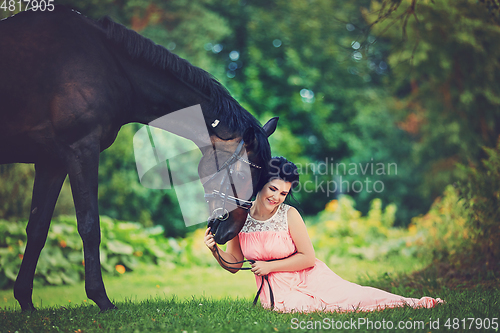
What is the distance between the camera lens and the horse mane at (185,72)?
287 cm

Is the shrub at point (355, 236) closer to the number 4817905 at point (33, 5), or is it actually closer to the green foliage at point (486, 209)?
the green foliage at point (486, 209)

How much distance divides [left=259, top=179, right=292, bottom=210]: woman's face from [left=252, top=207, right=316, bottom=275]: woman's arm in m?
0.17

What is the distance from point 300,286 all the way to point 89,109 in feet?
6.69

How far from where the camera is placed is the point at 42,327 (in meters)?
2.49

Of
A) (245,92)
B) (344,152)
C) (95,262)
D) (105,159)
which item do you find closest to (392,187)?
(344,152)

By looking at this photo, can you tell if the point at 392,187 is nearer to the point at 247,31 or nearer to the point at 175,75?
the point at 247,31

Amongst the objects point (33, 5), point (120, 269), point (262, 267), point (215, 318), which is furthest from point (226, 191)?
point (33, 5)

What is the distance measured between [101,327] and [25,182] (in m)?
5.27

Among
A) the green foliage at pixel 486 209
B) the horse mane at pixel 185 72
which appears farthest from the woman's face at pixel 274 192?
the green foliage at pixel 486 209

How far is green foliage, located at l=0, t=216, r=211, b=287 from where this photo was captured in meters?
5.62

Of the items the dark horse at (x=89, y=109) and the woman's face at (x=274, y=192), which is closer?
the dark horse at (x=89, y=109)

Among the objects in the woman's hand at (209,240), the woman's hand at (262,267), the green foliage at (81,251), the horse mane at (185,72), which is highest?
the horse mane at (185,72)

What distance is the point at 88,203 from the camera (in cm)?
266

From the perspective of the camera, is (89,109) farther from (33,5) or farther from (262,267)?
(33,5)
